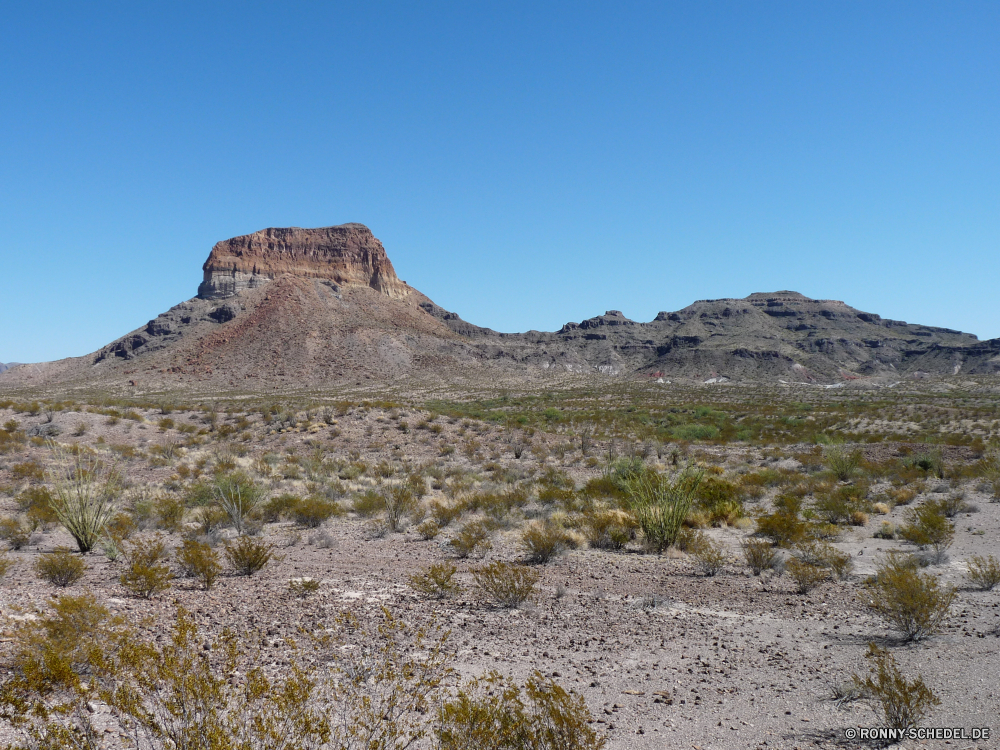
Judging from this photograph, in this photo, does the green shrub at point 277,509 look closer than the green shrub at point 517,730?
No

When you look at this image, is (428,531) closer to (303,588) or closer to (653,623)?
(303,588)

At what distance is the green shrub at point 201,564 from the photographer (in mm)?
7039

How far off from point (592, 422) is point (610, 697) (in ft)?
101

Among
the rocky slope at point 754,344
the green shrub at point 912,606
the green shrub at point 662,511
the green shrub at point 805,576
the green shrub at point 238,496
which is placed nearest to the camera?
the green shrub at point 912,606

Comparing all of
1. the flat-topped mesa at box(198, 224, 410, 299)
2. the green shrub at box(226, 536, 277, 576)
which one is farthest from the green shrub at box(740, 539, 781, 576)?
the flat-topped mesa at box(198, 224, 410, 299)

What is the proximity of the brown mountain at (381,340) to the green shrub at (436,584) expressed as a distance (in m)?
76.4

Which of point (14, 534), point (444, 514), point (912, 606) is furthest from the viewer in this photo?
point (444, 514)

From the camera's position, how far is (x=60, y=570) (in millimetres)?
7020

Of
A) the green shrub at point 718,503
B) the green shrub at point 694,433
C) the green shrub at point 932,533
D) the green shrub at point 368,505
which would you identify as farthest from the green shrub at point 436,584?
the green shrub at point 694,433

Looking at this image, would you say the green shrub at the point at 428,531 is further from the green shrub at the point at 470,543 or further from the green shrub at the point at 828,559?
the green shrub at the point at 828,559

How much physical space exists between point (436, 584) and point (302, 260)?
129133mm

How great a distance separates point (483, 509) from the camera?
13.3m

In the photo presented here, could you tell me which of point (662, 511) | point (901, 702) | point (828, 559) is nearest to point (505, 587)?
point (901, 702)

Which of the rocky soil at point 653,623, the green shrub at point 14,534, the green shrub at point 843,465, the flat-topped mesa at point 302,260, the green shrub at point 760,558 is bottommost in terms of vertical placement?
the green shrub at point 14,534
